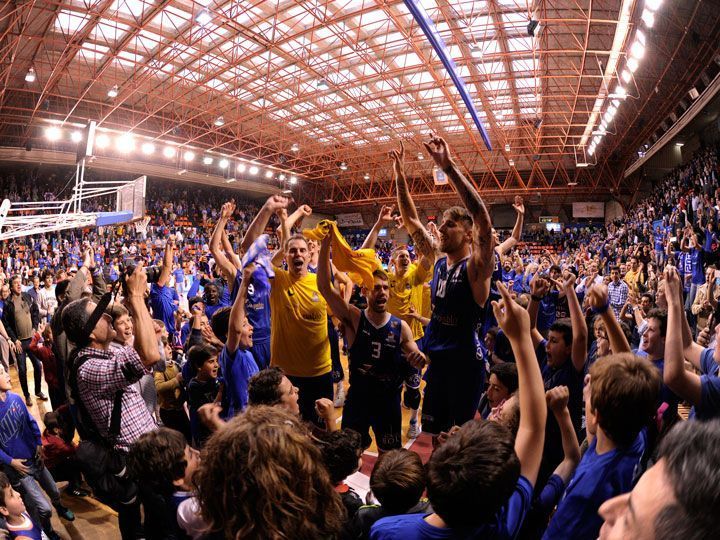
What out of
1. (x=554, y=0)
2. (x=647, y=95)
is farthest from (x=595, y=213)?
(x=554, y=0)

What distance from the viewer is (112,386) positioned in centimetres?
269

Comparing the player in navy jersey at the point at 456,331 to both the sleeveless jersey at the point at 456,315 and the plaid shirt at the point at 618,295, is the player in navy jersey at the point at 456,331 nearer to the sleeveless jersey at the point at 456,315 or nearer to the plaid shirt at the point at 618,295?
the sleeveless jersey at the point at 456,315

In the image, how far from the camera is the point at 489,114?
2067 cm

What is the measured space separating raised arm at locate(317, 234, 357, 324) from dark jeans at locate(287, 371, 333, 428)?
2.47 ft

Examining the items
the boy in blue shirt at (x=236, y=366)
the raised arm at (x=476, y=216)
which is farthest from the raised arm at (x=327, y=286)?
the raised arm at (x=476, y=216)

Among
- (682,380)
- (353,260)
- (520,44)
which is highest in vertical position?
(520,44)

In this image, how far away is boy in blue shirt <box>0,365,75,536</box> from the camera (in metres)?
3.41

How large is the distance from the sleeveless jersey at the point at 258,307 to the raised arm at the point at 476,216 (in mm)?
2369

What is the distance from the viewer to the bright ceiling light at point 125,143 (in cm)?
2081

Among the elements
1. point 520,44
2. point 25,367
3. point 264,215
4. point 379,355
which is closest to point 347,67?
point 520,44

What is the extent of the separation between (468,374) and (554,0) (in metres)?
14.6

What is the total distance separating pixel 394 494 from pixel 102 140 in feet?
78.0

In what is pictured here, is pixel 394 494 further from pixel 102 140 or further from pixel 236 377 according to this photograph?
pixel 102 140

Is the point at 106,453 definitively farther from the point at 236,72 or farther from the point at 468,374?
the point at 236,72
